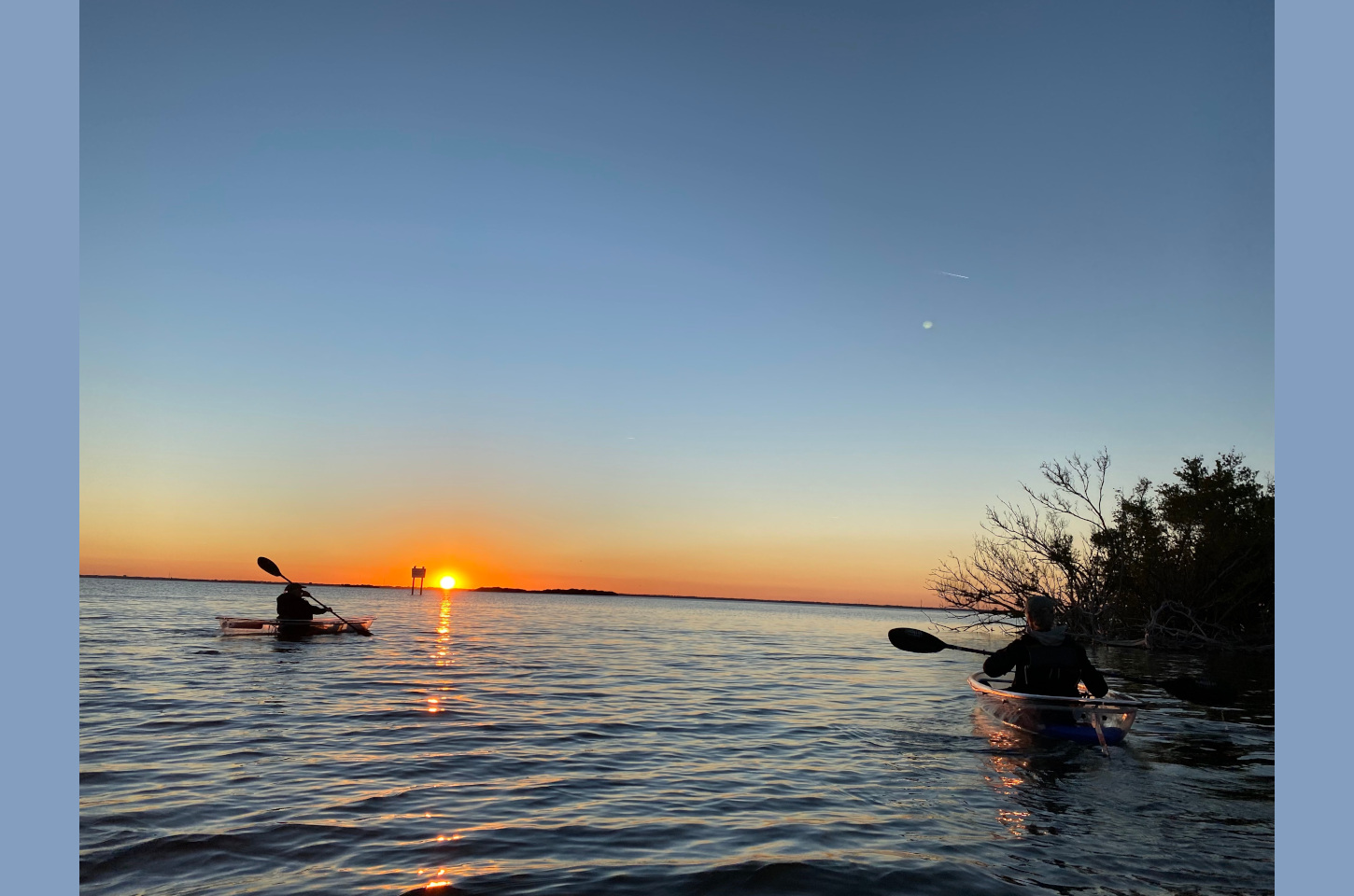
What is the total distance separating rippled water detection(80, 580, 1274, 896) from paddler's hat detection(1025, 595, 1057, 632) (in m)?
1.69

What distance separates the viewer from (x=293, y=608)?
26078 millimetres

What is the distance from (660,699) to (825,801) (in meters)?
7.68

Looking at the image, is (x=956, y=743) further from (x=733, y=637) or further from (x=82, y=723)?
(x=733, y=637)

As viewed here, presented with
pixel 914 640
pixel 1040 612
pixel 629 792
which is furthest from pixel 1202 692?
pixel 629 792

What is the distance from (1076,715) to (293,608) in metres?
23.9

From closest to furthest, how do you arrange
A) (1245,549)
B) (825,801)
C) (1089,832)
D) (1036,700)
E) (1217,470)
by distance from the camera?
(1089,832) → (825,801) → (1036,700) → (1245,549) → (1217,470)

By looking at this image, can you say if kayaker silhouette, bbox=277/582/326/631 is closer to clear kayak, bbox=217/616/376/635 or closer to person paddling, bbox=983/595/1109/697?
clear kayak, bbox=217/616/376/635

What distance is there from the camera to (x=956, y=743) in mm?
11344

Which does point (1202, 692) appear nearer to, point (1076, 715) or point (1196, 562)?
point (1076, 715)

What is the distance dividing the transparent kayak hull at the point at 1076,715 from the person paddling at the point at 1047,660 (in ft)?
0.62

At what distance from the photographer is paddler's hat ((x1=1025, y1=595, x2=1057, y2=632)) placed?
1109 centimetres

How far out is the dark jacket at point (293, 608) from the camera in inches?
1026

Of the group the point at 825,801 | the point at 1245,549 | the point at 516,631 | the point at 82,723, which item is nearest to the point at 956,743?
the point at 825,801

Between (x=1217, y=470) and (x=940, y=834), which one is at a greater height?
(x=1217, y=470)
